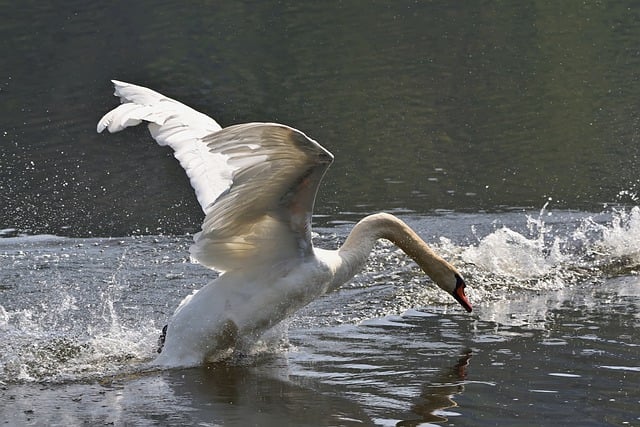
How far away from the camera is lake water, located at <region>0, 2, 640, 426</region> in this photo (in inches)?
292

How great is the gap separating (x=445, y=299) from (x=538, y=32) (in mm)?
21046

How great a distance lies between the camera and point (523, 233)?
11922mm

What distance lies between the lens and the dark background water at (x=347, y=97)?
1434 cm

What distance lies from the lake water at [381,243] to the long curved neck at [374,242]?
1.65 feet

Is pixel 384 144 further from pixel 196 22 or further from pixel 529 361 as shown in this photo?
pixel 196 22

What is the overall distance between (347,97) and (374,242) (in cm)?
1378

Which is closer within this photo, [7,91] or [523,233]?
[523,233]

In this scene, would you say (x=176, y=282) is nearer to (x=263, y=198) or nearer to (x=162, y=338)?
(x=162, y=338)

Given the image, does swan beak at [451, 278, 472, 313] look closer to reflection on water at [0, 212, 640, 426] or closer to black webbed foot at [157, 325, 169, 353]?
reflection on water at [0, 212, 640, 426]

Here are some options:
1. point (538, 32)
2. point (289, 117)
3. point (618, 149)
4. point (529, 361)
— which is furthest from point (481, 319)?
point (538, 32)

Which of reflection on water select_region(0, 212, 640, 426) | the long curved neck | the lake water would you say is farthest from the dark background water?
the long curved neck

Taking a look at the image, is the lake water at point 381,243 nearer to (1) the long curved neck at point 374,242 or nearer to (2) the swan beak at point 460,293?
(2) the swan beak at point 460,293

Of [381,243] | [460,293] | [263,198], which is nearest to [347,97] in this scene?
[381,243]

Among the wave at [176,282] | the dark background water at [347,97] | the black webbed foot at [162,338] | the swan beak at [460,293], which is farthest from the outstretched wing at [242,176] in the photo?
the dark background water at [347,97]
